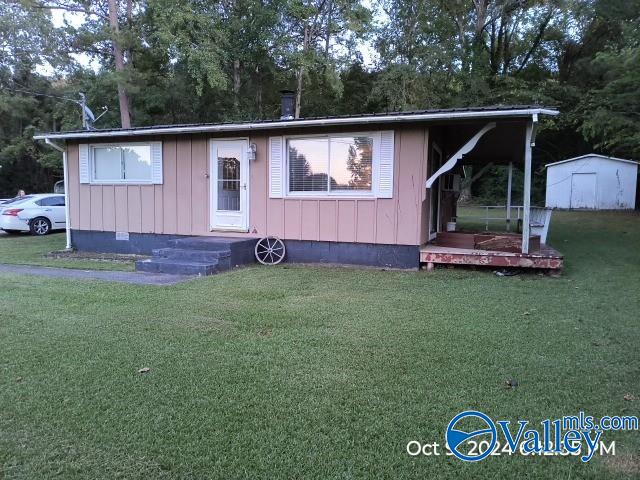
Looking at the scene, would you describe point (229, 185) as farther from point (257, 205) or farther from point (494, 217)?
point (494, 217)

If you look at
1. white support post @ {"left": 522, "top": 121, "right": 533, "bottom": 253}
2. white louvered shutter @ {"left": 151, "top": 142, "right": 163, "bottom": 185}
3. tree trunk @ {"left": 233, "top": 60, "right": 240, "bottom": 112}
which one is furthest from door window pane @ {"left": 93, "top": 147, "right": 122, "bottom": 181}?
tree trunk @ {"left": 233, "top": 60, "right": 240, "bottom": 112}

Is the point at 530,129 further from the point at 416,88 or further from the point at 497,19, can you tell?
the point at 497,19

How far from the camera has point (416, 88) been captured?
71.4 feet

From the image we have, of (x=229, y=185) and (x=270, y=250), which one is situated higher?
(x=229, y=185)

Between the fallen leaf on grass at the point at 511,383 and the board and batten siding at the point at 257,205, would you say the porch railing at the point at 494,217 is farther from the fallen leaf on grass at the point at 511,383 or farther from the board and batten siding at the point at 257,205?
the fallen leaf on grass at the point at 511,383

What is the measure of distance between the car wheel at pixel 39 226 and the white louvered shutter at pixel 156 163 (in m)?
7.12

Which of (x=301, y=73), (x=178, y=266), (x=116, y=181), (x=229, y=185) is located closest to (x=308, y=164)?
(x=229, y=185)

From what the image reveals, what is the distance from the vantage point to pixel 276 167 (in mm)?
8492

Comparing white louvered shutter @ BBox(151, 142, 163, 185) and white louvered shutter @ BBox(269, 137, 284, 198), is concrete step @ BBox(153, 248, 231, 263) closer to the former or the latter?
white louvered shutter @ BBox(269, 137, 284, 198)

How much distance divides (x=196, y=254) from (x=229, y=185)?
1.72 meters

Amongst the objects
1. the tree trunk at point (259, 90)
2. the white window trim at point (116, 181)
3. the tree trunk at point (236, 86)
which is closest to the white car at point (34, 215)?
the white window trim at point (116, 181)

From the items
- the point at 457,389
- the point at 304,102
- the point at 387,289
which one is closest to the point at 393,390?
the point at 457,389

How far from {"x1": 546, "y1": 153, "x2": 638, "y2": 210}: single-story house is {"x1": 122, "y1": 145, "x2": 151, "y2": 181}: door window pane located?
59.6 ft

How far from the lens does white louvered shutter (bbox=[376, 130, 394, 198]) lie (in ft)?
25.4
